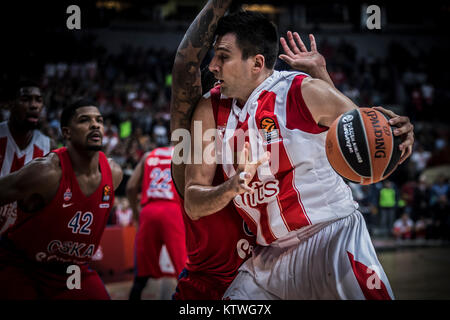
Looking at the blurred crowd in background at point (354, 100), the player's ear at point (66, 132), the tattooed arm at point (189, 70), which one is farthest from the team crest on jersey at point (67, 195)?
the blurred crowd in background at point (354, 100)

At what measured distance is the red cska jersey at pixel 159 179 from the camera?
498 cm

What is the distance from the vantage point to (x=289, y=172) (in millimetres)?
2262

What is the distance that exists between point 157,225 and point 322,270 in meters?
2.99

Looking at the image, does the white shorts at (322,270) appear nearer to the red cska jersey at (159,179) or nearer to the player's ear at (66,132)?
the player's ear at (66,132)

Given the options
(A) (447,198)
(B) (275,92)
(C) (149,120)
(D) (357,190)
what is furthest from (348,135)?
(A) (447,198)

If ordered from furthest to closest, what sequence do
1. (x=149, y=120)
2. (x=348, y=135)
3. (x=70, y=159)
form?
(x=149, y=120) < (x=70, y=159) < (x=348, y=135)

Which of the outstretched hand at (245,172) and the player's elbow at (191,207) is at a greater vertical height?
the outstretched hand at (245,172)

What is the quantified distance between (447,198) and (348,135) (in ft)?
36.2

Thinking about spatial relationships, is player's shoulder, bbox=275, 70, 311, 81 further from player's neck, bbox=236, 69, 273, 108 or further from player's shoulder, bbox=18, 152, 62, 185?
player's shoulder, bbox=18, 152, 62, 185

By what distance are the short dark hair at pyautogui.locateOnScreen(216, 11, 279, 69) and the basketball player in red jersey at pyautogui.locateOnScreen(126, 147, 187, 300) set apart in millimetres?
2710

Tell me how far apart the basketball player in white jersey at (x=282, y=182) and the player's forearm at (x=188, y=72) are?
0.47 ft

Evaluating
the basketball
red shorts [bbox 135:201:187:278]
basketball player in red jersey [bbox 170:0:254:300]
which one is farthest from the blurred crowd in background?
the basketball

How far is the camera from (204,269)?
2.77 meters
